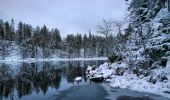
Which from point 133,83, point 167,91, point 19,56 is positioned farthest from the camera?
point 19,56

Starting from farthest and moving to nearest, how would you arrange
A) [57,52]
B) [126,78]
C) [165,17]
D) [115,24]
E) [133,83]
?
[57,52] < [115,24] < [126,78] < [133,83] < [165,17]

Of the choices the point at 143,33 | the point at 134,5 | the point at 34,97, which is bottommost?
the point at 34,97

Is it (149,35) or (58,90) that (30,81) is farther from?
(149,35)

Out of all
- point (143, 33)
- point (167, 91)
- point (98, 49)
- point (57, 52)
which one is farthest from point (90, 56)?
point (167, 91)

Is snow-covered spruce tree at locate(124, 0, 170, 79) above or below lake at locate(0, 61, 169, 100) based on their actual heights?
above

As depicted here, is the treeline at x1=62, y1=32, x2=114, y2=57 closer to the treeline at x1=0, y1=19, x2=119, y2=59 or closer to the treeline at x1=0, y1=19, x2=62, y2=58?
the treeline at x1=0, y1=19, x2=119, y2=59

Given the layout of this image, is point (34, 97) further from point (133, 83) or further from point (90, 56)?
point (90, 56)

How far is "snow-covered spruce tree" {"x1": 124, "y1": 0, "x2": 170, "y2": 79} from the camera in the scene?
21195 millimetres

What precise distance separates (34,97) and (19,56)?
339 ft

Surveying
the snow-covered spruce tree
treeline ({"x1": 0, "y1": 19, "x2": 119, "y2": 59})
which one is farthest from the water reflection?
treeline ({"x1": 0, "y1": 19, "x2": 119, "y2": 59})

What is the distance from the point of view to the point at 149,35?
2419 cm

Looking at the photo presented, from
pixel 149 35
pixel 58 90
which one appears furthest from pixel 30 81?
pixel 149 35

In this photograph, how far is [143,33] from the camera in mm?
27266

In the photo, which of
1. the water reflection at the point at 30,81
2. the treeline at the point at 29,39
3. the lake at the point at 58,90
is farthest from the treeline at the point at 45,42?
the lake at the point at 58,90
